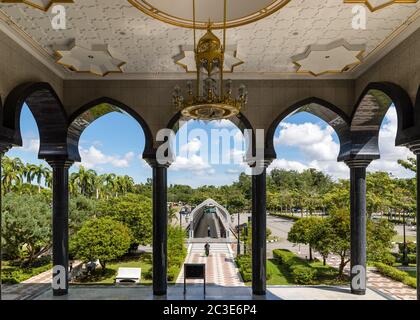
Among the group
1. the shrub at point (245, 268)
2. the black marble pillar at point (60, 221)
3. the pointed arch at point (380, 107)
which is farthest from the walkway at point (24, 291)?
the pointed arch at point (380, 107)

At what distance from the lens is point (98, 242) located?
50.9 ft

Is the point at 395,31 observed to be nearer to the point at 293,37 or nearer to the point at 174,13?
the point at 293,37

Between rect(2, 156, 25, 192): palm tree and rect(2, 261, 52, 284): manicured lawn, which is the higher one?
rect(2, 156, 25, 192): palm tree

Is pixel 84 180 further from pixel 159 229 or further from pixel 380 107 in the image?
pixel 380 107

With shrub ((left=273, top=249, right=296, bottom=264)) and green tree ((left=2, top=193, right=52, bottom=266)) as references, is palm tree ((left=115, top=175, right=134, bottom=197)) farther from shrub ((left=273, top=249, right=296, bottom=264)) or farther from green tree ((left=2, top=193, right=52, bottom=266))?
shrub ((left=273, top=249, right=296, bottom=264))

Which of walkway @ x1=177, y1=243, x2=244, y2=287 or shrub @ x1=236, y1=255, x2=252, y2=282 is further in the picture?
shrub @ x1=236, y1=255, x2=252, y2=282

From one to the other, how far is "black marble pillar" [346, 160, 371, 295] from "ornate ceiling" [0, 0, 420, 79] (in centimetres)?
253

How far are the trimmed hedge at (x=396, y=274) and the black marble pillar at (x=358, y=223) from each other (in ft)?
20.2

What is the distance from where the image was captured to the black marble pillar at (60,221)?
884cm

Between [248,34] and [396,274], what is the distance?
12445 mm

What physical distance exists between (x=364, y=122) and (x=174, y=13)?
18.6ft

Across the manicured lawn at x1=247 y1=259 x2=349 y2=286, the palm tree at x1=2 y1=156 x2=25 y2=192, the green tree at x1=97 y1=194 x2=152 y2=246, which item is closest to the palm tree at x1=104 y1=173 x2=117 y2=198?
the palm tree at x1=2 y1=156 x2=25 y2=192

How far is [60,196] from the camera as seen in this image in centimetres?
902

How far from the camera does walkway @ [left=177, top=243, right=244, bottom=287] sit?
13.3 meters
